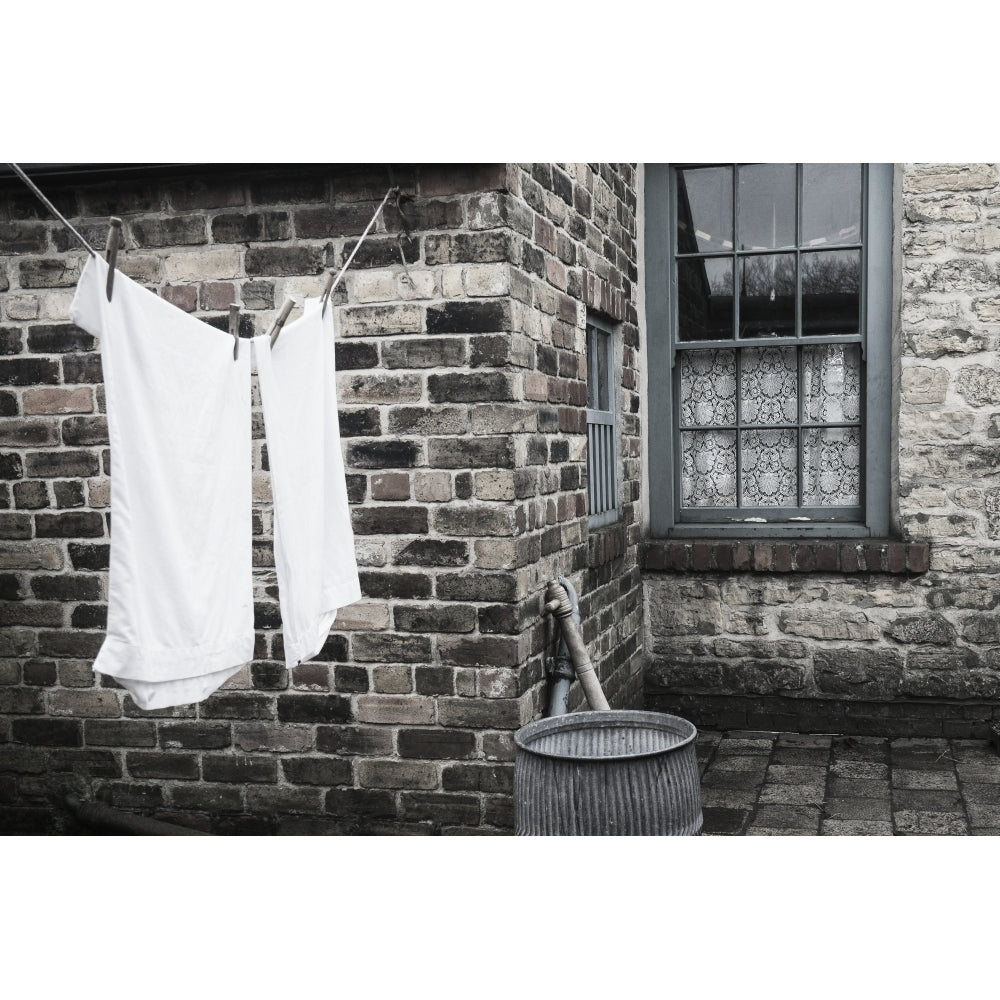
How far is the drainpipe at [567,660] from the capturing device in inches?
159

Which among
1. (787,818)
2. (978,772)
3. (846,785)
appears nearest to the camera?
(787,818)

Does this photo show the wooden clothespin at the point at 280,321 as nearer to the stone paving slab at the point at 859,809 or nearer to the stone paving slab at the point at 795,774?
the stone paving slab at the point at 859,809

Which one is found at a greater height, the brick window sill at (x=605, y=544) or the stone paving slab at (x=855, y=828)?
the brick window sill at (x=605, y=544)

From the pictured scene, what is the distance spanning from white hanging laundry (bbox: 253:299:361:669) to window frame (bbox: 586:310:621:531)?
75.4 inches

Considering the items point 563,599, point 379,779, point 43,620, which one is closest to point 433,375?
point 563,599

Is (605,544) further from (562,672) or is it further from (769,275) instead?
(769,275)

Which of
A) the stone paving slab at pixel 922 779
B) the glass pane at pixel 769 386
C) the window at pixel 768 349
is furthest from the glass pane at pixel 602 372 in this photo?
the stone paving slab at pixel 922 779

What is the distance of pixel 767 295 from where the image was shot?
5801 millimetres

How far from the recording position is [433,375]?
3.79 m

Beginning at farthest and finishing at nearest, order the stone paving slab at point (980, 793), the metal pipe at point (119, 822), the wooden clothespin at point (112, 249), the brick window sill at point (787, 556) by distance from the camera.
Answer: the brick window sill at point (787, 556), the stone paving slab at point (980, 793), the metal pipe at point (119, 822), the wooden clothespin at point (112, 249)

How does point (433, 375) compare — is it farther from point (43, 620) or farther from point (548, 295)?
point (43, 620)

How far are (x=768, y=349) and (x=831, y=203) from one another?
80cm

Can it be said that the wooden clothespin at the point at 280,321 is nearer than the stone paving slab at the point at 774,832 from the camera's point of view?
Yes

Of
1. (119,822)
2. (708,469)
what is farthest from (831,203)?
(119,822)
